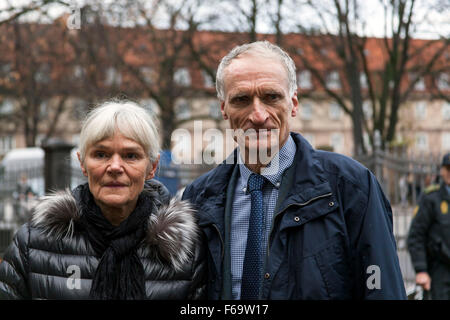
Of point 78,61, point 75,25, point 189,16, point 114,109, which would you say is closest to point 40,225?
point 114,109

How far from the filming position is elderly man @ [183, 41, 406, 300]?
2.26 meters

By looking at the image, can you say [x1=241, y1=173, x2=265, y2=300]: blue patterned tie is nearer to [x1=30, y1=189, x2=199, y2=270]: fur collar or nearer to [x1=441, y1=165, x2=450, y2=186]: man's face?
[x1=30, y1=189, x2=199, y2=270]: fur collar

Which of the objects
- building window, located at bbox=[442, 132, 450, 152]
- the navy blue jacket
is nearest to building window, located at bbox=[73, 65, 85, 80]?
the navy blue jacket

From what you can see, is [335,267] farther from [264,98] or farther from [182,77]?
[182,77]

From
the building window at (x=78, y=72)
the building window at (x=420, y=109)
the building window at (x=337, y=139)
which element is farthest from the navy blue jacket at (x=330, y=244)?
the building window at (x=337, y=139)

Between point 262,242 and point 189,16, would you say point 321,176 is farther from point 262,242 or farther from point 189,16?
point 189,16

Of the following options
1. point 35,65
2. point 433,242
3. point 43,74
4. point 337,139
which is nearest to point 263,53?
point 433,242

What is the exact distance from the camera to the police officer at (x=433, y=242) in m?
5.59

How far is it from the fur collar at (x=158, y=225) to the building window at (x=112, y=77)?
1691 centimetres

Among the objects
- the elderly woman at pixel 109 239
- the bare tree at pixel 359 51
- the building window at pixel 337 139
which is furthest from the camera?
the building window at pixel 337 139

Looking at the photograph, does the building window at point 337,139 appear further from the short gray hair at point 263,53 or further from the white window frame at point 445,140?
the short gray hair at point 263,53

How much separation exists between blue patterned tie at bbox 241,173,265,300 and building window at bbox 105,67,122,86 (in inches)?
675
